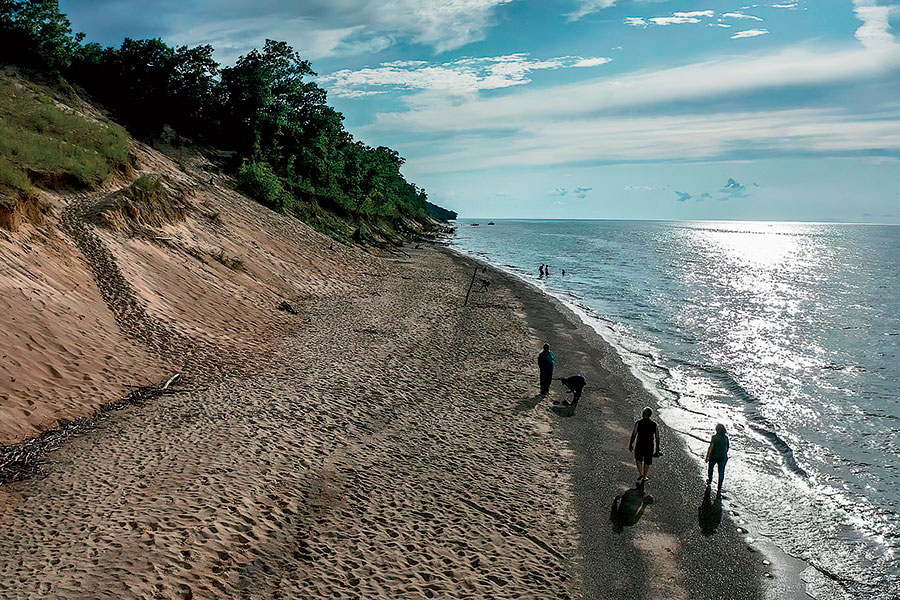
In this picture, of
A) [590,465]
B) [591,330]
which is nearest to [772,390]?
[591,330]

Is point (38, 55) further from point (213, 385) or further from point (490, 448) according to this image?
point (490, 448)

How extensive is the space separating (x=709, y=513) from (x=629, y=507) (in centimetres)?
195

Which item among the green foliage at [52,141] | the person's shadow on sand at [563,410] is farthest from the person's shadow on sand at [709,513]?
the green foliage at [52,141]

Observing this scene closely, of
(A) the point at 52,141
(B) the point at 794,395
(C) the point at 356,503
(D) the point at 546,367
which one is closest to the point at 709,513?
(D) the point at 546,367

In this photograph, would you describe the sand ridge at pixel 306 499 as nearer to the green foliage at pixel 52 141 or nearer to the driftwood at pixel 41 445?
the driftwood at pixel 41 445

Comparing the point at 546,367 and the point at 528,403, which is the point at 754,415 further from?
the point at 528,403

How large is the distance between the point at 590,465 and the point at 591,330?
1993 centimetres

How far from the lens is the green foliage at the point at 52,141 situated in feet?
76.4

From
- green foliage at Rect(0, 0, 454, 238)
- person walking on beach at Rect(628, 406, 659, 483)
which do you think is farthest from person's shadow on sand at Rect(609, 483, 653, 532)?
green foliage at Rect(0, 0, 454, 238)

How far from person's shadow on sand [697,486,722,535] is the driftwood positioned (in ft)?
46.1

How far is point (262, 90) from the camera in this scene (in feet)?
182

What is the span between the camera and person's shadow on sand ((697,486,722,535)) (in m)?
12.9

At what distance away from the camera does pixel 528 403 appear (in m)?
A: 19.8

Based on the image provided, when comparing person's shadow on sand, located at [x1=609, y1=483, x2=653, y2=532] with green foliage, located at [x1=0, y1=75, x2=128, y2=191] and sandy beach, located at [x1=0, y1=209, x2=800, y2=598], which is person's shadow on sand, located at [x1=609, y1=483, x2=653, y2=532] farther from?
green foliage, located at [x1=0, y1=75, x2=128, y2=191]
